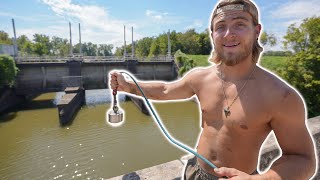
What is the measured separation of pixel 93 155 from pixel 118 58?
1620 cm

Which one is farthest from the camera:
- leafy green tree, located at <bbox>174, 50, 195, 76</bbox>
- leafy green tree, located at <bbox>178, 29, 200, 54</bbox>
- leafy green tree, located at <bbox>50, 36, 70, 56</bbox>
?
leafy green tree, located at <bbox>50, 36, 70, 56</bbox>

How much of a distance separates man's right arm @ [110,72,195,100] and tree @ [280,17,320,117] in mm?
11077

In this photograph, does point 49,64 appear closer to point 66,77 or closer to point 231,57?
point 66,77

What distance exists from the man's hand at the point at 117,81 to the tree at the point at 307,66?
1123 centimetres

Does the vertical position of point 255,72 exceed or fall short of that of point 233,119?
it exceeds it

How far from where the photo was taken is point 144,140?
11484 mm

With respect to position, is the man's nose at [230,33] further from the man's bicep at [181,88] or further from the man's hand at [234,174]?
→ the man's hand at [234,174]

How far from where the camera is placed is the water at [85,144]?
28.9 ft

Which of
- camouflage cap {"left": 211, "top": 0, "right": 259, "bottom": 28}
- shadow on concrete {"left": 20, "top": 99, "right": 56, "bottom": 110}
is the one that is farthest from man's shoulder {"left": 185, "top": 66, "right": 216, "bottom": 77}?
shadow on concrete {"left": 20, "top": 99, "right": 56, "bottom": 110}

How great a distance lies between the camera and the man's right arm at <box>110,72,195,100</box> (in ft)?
5.89

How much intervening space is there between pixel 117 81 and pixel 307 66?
11.9 meters

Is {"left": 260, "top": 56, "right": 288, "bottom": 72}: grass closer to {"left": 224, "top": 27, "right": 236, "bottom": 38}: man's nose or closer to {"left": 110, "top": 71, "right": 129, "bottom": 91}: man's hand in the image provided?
{"left": 110, "top": 71, "right": 129, "bottom": 91}: man's hand

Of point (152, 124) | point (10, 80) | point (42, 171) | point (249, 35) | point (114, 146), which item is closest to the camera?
point (249, 35)

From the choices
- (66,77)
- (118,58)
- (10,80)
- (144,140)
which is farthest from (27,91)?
(144,140)
